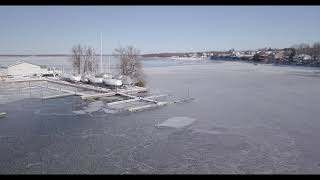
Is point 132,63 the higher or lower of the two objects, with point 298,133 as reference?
higher

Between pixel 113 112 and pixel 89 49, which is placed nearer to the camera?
pixel 113 112

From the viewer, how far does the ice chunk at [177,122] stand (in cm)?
767

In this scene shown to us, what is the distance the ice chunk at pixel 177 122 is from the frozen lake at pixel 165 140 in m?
0.02

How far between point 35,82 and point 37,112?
9.79m

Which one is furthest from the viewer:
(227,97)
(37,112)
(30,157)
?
(227,97)

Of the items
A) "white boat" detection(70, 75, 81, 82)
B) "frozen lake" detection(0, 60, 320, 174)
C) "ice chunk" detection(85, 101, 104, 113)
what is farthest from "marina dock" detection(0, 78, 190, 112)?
"frozen lake" detection(0, 60, 320, 174)

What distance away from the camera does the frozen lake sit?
16.1 feet

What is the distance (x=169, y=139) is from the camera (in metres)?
6.41

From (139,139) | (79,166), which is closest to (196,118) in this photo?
(139,139)

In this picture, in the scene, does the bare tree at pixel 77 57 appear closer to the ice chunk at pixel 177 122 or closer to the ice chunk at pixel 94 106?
the ice chunk at pixel 94 106

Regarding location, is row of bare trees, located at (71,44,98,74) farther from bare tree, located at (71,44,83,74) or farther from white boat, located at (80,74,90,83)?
white boat, located at (80,74,90,83)

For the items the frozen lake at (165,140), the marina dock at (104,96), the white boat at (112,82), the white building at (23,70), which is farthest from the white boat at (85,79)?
the frozen lake at (165,140)

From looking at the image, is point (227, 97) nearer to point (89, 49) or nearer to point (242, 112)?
point (242, 112)

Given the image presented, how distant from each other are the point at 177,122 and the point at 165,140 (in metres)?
1.72
